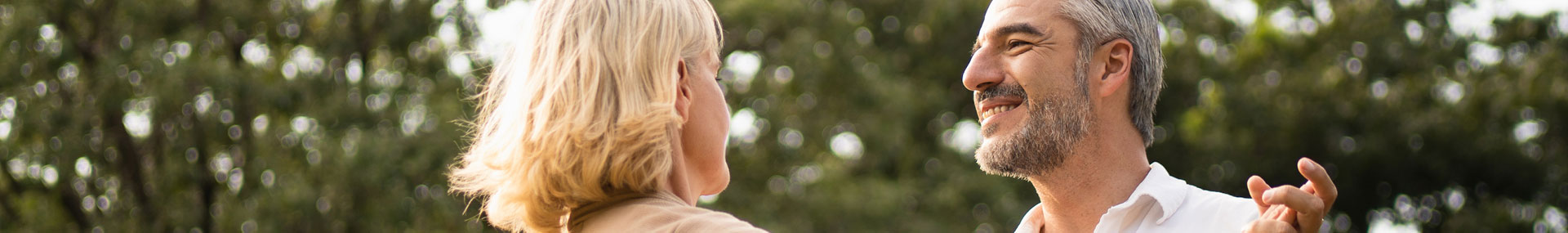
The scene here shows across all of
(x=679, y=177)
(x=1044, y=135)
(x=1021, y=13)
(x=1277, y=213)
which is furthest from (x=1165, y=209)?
(x=679, y=177)

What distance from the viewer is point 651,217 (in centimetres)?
195

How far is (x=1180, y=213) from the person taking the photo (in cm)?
297

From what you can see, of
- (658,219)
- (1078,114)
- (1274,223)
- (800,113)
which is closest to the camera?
(658,219)

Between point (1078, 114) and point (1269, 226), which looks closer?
point (1269, 226)

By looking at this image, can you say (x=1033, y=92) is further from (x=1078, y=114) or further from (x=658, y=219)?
(x=658, y=219)

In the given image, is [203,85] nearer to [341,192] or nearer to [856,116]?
[341,192]

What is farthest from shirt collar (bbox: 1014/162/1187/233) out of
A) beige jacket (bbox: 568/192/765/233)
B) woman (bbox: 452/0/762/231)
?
beige jacket (bbox: 568/192/765/233)

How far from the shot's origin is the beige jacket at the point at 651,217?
6.20 ft

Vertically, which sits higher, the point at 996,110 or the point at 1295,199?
the point at 1295,199

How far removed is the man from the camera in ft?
9.84

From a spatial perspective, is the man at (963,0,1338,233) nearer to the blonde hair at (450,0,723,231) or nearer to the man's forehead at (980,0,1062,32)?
the man's forehead at (980,0,1062,32)

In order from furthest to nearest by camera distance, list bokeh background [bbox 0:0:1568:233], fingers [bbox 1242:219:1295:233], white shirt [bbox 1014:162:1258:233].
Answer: bokeh background [bbox 0:0:1568:233] → white shirt [bbox 1014:162:1258:233] → fingers [bbox 1242:219:1295:233]

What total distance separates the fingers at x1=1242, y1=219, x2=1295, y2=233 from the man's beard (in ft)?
2.51

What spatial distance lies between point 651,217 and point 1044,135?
130 centimetres
